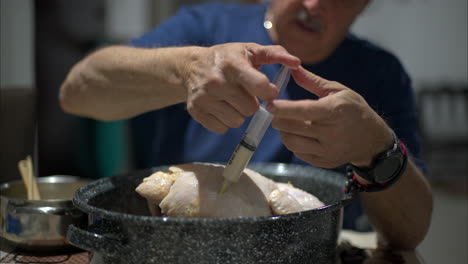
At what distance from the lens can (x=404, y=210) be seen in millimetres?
934

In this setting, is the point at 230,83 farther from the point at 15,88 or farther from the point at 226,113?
the point at 15,88

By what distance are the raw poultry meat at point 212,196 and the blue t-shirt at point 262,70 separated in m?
0.50

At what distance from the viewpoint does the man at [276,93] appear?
641 mm

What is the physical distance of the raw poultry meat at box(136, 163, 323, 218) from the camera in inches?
26.5

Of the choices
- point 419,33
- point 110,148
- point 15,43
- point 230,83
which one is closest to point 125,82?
point 230,83

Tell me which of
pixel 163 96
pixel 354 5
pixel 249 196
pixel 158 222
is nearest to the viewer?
pixel 158 222

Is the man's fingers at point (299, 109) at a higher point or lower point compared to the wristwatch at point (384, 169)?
higher

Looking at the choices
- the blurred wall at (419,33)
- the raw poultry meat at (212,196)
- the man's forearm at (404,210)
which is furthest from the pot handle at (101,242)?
the blurred wall at (419,33)

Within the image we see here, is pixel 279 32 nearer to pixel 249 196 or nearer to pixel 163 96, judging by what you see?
pixel 163 96

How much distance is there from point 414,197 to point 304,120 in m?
0.46

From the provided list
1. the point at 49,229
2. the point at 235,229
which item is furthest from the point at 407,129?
the point at 49,229

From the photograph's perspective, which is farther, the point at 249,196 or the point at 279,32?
the point at 279,32

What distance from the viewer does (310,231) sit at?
2.06 ft

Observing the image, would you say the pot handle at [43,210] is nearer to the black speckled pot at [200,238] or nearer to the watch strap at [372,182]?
the black speckled pot at [200,238]
